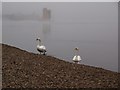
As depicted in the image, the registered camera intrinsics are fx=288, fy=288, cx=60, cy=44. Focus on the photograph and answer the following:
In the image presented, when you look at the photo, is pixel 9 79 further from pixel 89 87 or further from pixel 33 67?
pixel 89 87

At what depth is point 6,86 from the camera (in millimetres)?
7637

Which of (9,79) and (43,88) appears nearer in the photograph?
(43,88)

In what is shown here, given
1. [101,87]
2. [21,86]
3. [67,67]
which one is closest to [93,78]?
Answer: [101,87]

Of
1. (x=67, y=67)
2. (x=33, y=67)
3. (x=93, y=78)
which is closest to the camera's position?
(x=93, y=78)

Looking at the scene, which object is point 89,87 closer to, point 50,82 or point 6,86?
point 50,82

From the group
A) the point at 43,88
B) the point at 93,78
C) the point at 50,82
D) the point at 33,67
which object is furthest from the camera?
the point at 33,67

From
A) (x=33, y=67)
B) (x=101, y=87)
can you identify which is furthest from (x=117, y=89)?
(x=33, y=67)

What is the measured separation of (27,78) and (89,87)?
1857 millimetres

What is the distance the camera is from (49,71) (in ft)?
30.7

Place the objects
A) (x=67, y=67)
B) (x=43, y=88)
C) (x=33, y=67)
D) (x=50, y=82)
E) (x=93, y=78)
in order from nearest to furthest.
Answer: (x=43, y=88), (x=50, y=82), (x=93, y=78), (x=33, y=67), (x=67, y=67)

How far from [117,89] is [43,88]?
201cm

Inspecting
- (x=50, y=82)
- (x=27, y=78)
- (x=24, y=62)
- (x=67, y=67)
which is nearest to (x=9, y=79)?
(x=27, y=78)

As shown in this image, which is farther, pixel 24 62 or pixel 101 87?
pixel 24 62

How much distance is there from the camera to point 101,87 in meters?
7.89
